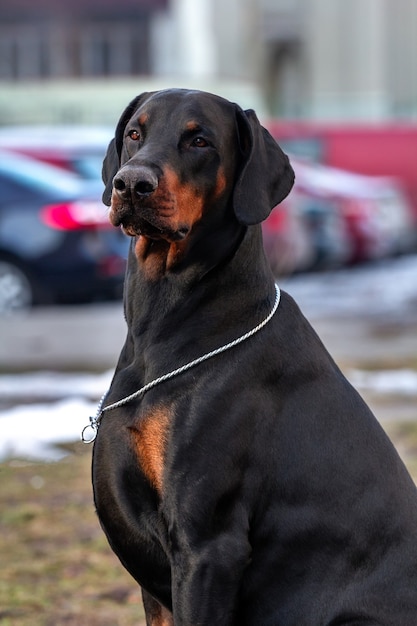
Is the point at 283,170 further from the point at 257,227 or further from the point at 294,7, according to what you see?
the point at 294,7

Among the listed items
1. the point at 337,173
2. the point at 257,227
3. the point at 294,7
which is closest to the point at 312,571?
the point at 257,227

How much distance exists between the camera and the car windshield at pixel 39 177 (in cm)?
1178

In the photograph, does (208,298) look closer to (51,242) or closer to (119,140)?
(119,140)

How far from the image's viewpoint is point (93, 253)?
11.6m

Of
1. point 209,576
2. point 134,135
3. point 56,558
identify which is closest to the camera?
point 209,576

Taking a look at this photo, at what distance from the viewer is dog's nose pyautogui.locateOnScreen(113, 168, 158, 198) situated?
314cm

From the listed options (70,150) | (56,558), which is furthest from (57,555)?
(70,150)

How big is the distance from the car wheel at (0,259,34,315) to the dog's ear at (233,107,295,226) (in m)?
8.49

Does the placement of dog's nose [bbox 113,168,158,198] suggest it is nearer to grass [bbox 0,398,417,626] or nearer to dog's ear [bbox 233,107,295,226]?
dog's ear [bbox 233,107,295,226]

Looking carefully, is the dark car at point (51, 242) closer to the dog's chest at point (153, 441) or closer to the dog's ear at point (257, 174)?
the dog's ear at point (257, 174)

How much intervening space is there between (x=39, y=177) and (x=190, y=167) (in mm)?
8874

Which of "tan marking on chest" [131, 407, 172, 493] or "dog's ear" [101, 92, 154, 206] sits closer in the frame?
"tan marking on chest" [131, 407, 172, 493]

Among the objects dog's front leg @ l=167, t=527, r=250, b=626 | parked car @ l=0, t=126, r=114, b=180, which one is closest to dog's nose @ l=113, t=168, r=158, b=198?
dog's front leg @ l=167, t=527, r=250, b=626

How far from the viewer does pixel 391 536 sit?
3195 millimetres
